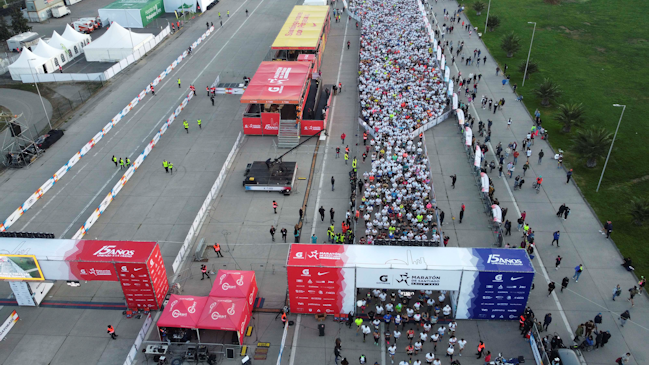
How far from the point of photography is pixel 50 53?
6241cm

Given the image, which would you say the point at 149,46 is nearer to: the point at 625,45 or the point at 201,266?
the point at 201,266

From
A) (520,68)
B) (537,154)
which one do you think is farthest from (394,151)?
(520,68)

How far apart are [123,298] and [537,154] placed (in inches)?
1325

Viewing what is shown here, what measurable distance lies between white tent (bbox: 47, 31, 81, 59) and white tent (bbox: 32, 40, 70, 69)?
3.74 ft

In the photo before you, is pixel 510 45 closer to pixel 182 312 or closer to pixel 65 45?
pixel 182 312

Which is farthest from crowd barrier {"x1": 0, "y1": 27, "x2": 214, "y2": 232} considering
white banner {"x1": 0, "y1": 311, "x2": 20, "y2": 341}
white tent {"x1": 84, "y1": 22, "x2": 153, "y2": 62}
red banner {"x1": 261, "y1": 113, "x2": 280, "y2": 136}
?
red banner {"x1": 261, "y1": 113, "x2": 280, "y2": 136}

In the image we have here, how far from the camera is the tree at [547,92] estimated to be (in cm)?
5009

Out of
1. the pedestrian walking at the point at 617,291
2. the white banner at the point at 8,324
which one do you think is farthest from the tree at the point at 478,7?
the white banner at the point at 8,324

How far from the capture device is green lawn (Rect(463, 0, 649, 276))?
36969mm

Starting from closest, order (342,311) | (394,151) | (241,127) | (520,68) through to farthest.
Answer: (342,311), (394,151), (241,127), (520,68)

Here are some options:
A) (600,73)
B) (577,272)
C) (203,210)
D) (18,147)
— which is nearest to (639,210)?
(577,272)

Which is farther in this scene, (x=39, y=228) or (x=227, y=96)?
(x=227, y=96)

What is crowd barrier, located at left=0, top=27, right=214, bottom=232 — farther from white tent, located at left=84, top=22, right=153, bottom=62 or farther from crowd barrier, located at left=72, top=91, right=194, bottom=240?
white tent, located at left=84, top=22, right=153, bottom=62

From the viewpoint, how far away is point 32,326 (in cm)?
2691
